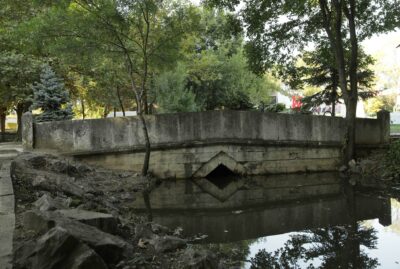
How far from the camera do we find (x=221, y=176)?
15.1m

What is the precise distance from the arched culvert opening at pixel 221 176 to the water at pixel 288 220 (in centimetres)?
47

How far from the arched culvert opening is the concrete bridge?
0.05 m

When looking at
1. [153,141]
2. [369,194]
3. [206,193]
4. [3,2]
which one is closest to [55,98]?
[153,141]

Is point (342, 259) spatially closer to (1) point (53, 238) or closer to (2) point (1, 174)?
(1) point (53, 238)

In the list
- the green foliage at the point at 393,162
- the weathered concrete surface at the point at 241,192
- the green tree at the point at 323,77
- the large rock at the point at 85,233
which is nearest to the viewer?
the large rock at the point at 85,233

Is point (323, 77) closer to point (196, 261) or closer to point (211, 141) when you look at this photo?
point (211, 141)

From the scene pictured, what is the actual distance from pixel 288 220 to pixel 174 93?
506 inches

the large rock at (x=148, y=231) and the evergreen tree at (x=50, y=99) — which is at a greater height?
the evergreen tree at (x=50, y=99)

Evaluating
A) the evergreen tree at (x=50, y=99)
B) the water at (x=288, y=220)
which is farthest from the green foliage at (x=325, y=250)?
the evergreen tree at (x=50, y=99)

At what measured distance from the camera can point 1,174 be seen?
24.3 ft

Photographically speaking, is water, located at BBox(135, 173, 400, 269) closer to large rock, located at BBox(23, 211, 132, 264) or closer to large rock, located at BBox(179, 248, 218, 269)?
large rock, located at BBox(179, 248, 218, 269)

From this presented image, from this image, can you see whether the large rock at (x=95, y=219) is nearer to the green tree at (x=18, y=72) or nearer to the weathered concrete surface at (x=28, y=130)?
the weathered concrete surface at (x=28, y=130)

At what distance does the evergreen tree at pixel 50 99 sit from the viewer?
15.4 m

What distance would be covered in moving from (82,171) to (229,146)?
16.3 ft
